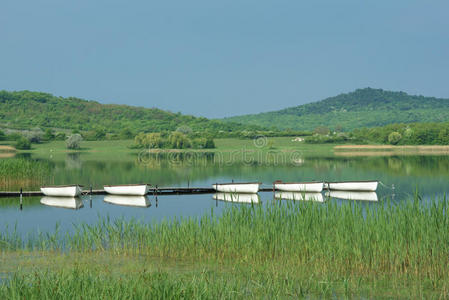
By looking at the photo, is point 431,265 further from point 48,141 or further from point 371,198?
point 48,141

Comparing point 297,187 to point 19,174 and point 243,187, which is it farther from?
point 19,174

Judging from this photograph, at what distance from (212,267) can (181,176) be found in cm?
5370

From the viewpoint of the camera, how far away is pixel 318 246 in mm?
17406

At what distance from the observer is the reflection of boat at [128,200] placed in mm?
42456

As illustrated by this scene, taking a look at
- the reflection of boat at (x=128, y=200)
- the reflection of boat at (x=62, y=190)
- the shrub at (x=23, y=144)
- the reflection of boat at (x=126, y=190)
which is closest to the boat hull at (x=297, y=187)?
the reflection of boat at (x=128, y=200)

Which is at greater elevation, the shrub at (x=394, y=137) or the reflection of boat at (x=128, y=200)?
the shrub at (x=394, y=137)

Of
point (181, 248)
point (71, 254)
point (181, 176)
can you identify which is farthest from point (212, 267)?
point (181, 176)

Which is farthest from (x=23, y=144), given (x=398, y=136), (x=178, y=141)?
(x=398, y=136)

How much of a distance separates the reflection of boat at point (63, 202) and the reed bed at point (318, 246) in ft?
65.4

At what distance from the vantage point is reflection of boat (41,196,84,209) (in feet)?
135

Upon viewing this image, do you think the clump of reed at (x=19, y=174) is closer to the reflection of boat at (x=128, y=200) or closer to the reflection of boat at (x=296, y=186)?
the reflection of boat at (x=128, y=200)

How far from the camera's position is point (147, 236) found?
21438mm

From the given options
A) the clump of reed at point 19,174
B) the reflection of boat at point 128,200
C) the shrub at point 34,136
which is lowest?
the reflection of boat at point 128,200

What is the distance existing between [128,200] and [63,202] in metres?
5.12
